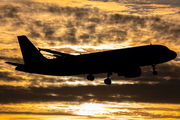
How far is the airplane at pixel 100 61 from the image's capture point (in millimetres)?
57000

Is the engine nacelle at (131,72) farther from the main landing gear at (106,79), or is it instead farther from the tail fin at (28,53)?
the tail fin at (28,53)

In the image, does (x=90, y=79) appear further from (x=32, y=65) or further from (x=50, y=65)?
(x=32, y=65)

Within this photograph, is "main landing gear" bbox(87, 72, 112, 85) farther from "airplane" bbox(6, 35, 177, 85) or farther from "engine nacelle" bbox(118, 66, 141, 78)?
"engine nacelle" bbox(118, 66, 141, 78)

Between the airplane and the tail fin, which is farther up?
the tail fin

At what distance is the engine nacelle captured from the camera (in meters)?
58.6

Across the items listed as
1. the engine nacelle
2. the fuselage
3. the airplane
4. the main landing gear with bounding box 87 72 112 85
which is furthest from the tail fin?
the engine nacelle

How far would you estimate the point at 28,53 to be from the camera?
65.0 metres

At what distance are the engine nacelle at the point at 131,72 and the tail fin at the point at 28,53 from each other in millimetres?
20790

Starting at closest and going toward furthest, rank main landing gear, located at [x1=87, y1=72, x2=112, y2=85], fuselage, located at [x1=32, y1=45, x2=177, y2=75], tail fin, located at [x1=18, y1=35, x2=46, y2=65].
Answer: fuselage, located at [x1=32, y1=45, x2=177, y2=75] → main landing gear, located at [x1=87, y1=72, x2=112, y2=85] → tail fin, located at [x1=18, y1=35, x2=46, y2=65]

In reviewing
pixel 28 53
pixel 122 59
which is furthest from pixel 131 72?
pixel 28 53

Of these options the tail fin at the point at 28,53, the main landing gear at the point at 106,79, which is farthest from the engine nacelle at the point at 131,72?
the tail fin at the point at 28,53

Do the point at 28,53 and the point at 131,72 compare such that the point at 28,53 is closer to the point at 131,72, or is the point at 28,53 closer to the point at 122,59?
the point at 122,59

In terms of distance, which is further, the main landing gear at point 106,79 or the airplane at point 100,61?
the main landing gear at point 106,79

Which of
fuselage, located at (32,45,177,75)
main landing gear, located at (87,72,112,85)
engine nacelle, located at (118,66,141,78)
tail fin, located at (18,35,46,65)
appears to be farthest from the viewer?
tail fin, located at (18,35,46,65)
